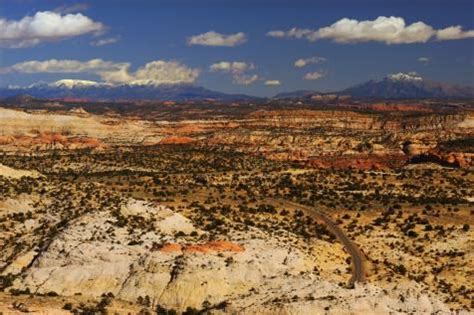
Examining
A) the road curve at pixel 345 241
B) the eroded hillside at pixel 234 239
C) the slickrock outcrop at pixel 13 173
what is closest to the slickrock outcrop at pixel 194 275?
the eroded hillside at pixel 234 239

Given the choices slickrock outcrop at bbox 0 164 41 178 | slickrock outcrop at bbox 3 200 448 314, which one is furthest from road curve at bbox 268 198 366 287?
slickrock outcrop at bbox 0 164 41 178

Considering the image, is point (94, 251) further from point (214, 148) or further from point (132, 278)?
point (214, 148)

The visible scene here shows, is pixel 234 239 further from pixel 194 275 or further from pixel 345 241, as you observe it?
pixel 345 241

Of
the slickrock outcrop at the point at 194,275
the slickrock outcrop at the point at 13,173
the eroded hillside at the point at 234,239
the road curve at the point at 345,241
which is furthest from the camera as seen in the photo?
the slickrock outcrop at the point at 13,173

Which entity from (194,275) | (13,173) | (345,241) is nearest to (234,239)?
(194,275)

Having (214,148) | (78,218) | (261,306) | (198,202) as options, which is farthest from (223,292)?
(214,148)

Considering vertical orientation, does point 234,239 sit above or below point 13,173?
below

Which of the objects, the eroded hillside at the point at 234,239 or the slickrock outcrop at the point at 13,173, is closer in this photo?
the eroded hillside at the point at 234,239

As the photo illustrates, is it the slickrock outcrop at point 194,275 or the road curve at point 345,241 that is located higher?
the slickrock outcrop at point 194,275

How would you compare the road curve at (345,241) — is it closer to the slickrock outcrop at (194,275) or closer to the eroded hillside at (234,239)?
the eroded hillside at (234,239)
